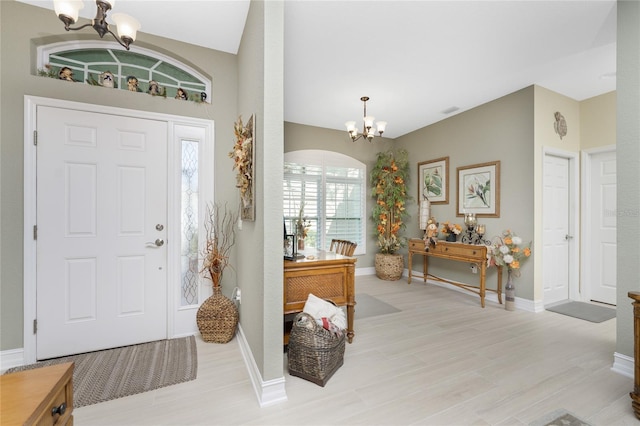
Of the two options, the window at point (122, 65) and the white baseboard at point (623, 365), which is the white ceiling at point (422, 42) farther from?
the white baseboard at point (623, 365)

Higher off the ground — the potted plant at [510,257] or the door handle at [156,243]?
the door handle at [156,243]

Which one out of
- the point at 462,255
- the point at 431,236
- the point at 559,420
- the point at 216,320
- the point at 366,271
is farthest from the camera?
the point at 366,271

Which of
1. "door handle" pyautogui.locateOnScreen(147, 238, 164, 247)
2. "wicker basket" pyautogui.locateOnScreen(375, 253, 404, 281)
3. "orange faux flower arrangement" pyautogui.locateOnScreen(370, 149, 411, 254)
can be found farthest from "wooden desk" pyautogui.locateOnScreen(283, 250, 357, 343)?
"orange faux flower arrangement" pyautogui.locateOnScreen(370, 149, 411, 254)

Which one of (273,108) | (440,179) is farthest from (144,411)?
(440,179)

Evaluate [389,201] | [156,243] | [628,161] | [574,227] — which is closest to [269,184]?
[156,243]

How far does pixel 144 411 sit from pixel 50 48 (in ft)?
10.5

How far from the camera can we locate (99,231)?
8.33ft

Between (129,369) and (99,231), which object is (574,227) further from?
(99,231)

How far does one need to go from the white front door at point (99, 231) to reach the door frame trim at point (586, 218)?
5.71 m

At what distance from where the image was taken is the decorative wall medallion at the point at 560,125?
12.6 feet

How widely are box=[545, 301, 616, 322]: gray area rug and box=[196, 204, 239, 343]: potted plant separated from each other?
13.8ft

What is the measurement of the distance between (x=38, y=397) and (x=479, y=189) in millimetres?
5019

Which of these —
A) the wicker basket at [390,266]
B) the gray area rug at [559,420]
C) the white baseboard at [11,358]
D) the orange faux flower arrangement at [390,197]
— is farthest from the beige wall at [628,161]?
the white baseboard at [11,358]

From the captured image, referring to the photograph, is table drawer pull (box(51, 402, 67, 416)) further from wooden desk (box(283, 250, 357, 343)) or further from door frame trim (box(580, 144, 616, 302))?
door frame trim (box(580, 144, 616, 302))
